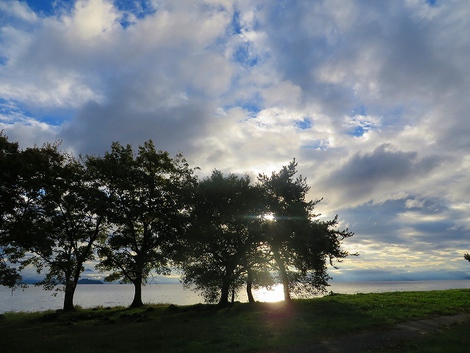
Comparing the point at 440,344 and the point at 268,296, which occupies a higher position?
the point at 440,344

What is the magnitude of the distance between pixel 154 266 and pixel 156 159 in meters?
15.5

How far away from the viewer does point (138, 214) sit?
4625cm

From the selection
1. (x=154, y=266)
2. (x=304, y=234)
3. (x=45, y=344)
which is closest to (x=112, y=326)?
(x=45, y=344)

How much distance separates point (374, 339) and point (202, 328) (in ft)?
41.9

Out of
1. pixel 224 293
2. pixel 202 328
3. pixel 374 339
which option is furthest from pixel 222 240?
pixel 374 339

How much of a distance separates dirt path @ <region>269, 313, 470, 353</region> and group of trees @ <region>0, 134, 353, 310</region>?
53.1 ft

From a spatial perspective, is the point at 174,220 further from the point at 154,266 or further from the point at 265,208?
the point at 265,208

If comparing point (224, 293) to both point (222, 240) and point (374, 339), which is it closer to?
point (222, 240)

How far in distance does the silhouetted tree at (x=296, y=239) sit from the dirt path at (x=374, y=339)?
1598cm

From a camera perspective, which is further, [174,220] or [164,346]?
[174,220]

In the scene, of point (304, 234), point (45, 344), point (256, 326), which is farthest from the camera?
point (304, 234)

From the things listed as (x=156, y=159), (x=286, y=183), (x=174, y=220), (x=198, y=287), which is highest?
(x=156, y=159)

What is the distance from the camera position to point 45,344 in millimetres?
22047

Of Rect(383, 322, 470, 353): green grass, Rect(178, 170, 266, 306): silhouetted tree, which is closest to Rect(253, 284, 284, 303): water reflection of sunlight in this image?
Rect(178, 170, 266, 306): silhouetted tree
